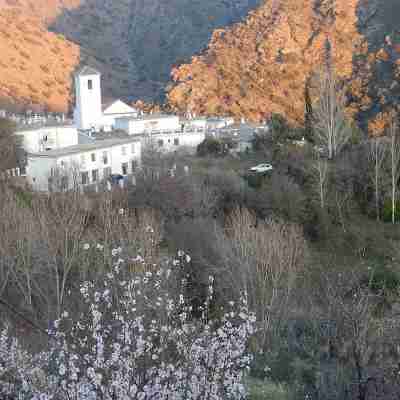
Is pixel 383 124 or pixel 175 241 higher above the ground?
pixel 383 124

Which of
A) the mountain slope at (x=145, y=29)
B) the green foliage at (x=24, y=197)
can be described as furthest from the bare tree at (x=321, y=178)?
the mountain slope at (x=145, y=29)

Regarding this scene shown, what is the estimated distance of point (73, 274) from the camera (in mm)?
16391

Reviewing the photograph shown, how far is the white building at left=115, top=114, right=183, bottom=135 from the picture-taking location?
39406mm

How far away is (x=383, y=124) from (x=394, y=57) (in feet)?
33.2

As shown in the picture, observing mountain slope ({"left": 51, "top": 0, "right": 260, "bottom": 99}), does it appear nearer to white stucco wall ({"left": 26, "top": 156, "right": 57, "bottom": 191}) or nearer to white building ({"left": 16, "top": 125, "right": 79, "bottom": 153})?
white building ({"left": 16, "top": 125, "right": 79, "bottom": 153})

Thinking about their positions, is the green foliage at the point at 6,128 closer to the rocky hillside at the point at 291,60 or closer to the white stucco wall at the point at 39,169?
the white stucco wall at the point at 39,169

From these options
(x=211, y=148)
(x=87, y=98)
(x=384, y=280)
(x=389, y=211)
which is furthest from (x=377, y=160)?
(x=87, y=98)

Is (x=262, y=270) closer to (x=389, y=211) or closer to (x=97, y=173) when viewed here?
(x=389, y=211)

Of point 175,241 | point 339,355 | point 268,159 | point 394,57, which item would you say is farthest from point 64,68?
point 339,355

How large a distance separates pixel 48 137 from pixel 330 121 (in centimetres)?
1529

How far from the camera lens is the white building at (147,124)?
129 feet

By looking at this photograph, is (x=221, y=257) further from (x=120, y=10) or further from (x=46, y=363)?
(x=120, y=10)

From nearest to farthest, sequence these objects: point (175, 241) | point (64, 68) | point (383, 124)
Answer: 1. point (175, 241)
2. point (383, 124)
3. point (64, 68)

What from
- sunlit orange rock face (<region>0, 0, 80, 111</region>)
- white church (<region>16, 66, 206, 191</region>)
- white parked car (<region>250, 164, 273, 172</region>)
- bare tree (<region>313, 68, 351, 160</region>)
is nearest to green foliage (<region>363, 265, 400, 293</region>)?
white parked car (<region>250, 164, 273, 172</region>)
